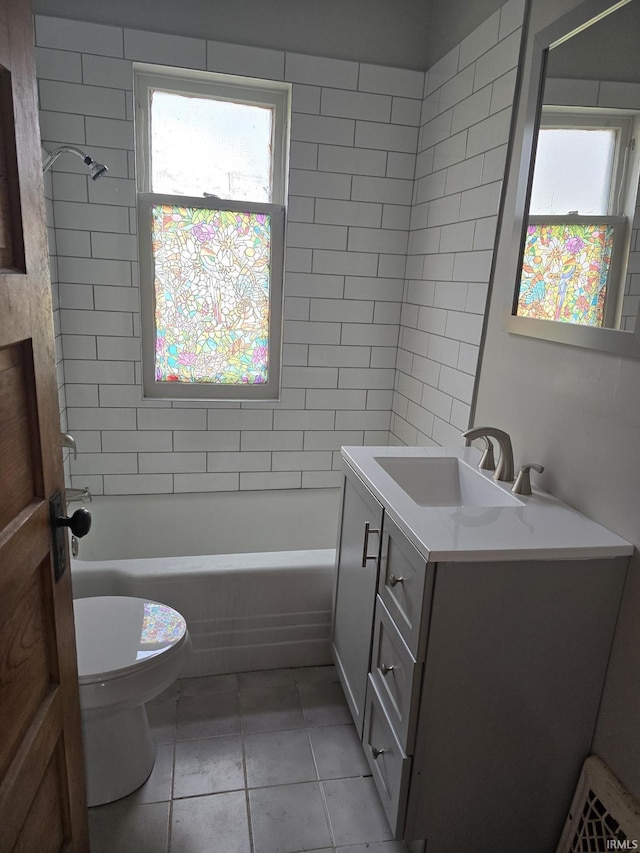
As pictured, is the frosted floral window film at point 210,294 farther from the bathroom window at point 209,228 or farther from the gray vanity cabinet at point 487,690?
the gray vanity cabinet at point 487,690

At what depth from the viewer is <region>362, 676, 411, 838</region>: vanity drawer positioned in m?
1.34

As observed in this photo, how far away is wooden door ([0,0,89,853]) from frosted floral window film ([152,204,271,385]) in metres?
1.65

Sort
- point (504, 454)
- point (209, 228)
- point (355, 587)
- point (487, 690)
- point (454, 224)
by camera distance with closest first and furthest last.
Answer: point (487, 690) → point (504, 454) → point (355, 587) → point (454, 224) → point (209, 228)

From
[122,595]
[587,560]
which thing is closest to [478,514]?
[587,560]

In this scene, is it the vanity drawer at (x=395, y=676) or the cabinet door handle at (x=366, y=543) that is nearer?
the vanity drawer at (x=395, y=676)

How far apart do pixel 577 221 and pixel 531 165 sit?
0.31 meters

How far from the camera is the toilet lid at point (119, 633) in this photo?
4.90 feet

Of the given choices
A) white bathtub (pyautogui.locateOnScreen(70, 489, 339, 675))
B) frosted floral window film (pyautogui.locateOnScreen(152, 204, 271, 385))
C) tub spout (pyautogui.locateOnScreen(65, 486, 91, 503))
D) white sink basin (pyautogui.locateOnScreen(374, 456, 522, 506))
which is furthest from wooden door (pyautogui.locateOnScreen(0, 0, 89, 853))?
frosted floral window film (pyautogui.locateOnScreen(152, 204, 271, 385))

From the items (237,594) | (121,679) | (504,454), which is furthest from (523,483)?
(121,679)

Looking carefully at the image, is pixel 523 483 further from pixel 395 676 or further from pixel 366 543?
pixel 395 676

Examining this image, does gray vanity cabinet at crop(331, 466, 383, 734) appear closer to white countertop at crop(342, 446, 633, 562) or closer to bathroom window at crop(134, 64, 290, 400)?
white countertop at crop(342, 446, 633, 562)

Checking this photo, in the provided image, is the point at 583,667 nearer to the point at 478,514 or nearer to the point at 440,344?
the point at 478,514

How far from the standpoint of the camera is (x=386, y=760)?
4.80 feet

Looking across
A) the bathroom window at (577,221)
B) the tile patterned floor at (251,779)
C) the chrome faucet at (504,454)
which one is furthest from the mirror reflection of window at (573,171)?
the tile patterned floor at (251,779)
